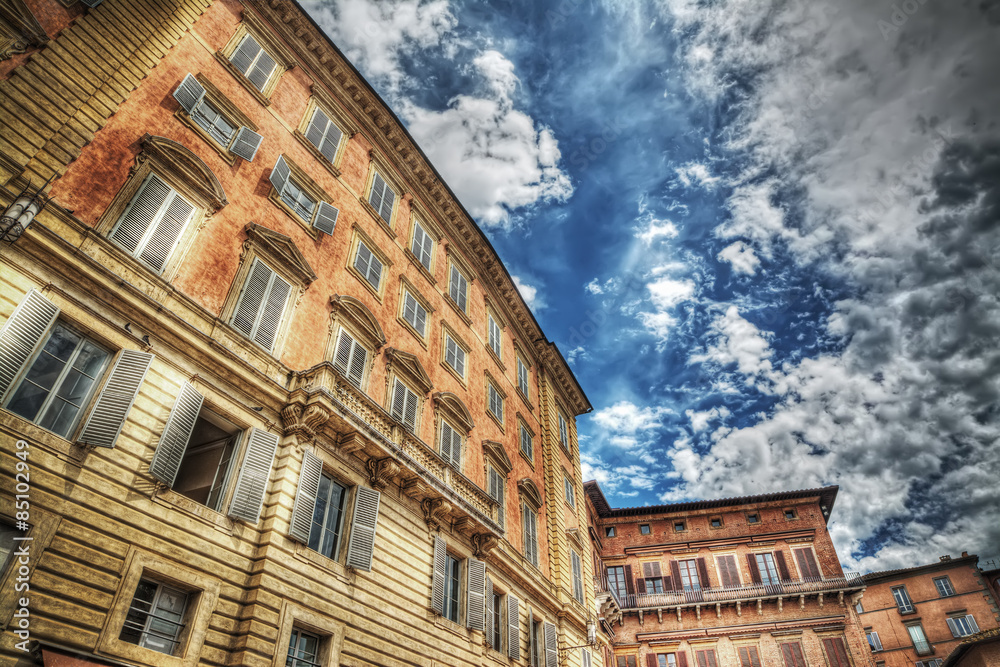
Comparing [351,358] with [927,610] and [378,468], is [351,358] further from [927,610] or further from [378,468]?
[927,610]

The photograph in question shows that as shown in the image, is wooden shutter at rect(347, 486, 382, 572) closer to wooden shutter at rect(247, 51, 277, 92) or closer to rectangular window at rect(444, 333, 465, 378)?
rectangular window at rect(444, 333, 465, 378)

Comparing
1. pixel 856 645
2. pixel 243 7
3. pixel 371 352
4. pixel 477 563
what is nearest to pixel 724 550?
pixel 856 645

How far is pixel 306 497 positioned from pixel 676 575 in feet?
115

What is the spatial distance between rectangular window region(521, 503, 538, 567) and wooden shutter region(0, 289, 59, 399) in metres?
17.8

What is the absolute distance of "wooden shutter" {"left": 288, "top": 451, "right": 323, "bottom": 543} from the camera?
39.9ft

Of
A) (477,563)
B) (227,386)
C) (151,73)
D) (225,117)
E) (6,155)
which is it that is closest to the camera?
(6,155)

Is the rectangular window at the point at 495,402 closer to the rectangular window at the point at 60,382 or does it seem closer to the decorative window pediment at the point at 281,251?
the decorative window pediment at the point at 281,251

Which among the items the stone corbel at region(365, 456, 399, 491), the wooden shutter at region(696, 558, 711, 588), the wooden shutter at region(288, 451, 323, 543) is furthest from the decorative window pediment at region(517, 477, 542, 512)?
the wooden shutter at region(696, 558, 711, 588)

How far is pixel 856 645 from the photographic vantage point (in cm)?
3428

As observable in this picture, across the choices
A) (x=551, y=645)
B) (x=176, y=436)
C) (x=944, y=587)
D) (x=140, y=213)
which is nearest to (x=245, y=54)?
(x=140, y=213)

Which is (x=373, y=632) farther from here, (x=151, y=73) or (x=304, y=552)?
(x=151, y=73)

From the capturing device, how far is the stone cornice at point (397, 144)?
18.8 m

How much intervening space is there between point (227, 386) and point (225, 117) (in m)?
7.31

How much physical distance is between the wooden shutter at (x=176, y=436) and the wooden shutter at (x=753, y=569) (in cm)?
3877
